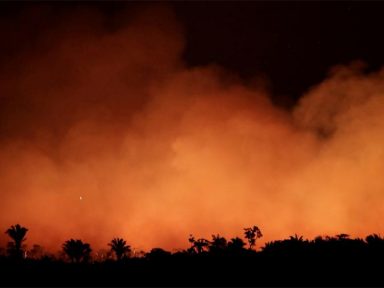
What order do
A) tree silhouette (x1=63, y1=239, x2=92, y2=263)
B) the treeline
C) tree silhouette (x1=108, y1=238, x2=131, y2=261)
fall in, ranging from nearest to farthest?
the treeline < tree silhouette (x1=63, y1=239, x2=92, y2=263) < tree silhouette (x1=108, y1=238, x2=131, y2=261)

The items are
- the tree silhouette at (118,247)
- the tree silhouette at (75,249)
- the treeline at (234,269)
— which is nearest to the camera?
the treeline at (234,269)

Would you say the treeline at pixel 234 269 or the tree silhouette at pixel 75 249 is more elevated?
the tree silhouette at pixel 75 249

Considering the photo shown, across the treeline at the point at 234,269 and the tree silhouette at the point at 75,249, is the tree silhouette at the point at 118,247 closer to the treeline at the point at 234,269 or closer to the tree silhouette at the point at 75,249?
the tree silhouette at the point at 75,249

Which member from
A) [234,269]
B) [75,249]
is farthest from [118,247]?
[234,269]

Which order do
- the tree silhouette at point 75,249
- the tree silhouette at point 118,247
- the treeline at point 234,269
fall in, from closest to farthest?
the treeline at point 234,269 → the tree silhouette at point 75,249 → the tree silhouette at point 118,247

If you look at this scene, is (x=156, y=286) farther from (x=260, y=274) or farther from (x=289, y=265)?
(x=289, y=265)

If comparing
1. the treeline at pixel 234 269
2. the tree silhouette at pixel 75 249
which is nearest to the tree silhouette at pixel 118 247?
the tree silhouette at pixel 75 249

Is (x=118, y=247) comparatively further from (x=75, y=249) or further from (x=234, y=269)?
(x=234, y=269)

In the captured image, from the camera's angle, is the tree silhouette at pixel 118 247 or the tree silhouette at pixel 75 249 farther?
the tree silhouette at pixel 118 247

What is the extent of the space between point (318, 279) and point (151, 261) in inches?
515

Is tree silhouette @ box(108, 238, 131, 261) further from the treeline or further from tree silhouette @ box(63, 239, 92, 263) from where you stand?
the treeline

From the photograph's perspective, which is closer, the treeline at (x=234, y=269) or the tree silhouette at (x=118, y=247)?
the treeline at (x=234, y=269)

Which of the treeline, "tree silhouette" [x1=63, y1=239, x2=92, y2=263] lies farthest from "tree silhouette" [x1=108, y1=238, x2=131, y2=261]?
the treeline

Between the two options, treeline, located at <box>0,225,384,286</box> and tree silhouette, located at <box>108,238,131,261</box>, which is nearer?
treeline, located at <box>0,225,384,286</box>
